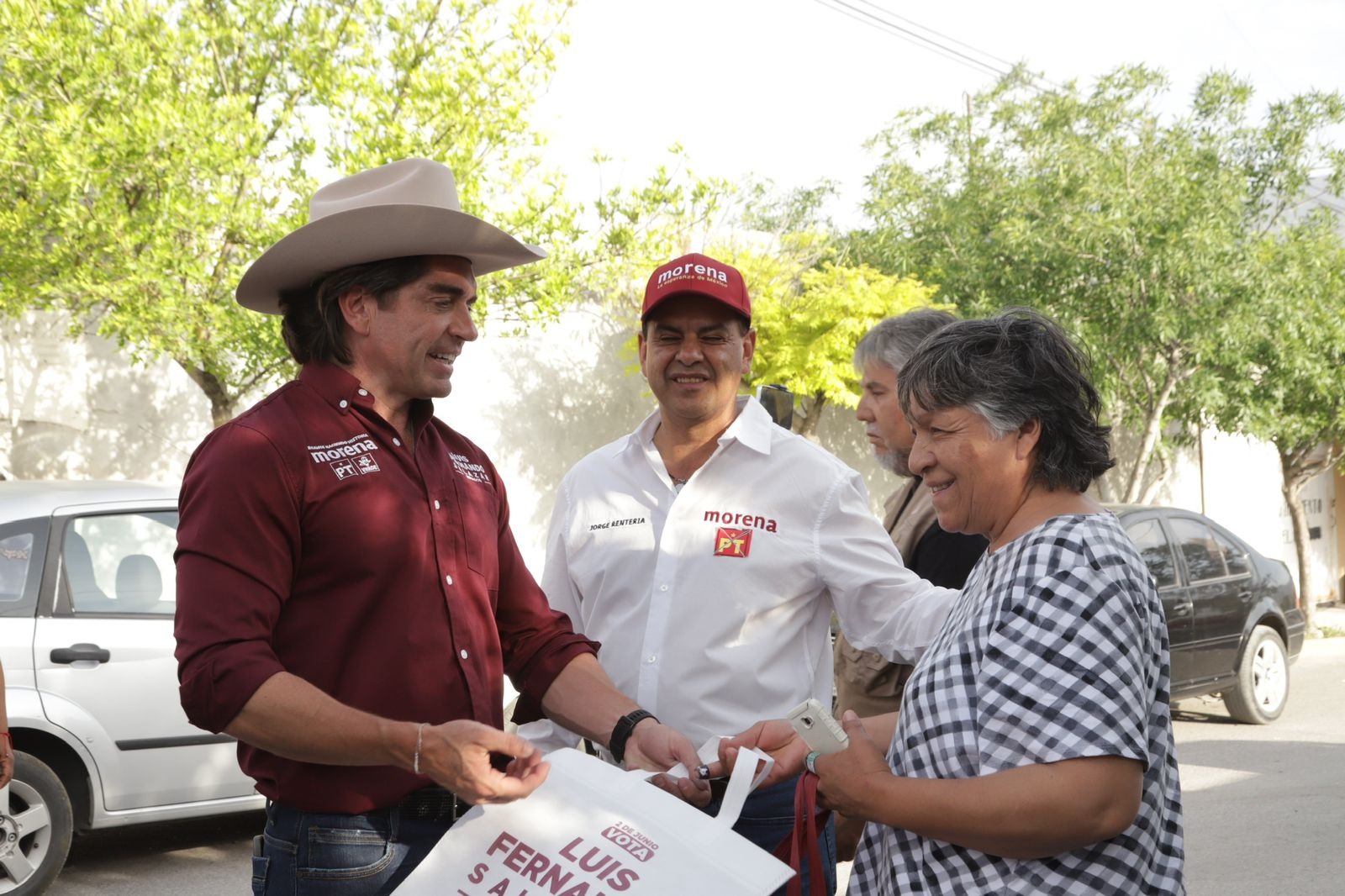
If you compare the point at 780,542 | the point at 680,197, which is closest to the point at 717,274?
the point at 780,542

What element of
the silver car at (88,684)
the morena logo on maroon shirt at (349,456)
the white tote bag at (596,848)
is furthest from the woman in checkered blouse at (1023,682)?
the silver car at (88,684)

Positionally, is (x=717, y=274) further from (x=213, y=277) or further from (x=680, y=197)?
(x=680, y=197)

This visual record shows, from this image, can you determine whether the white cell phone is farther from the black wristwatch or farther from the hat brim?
the hat brim

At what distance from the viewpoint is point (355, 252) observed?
2.49 m

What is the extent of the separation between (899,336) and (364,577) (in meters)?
1.91

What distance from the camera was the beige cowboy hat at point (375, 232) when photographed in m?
2.45

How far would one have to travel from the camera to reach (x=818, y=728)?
2.22 meters

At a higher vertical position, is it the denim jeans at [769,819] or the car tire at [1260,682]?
the denim jeans at [769,819]

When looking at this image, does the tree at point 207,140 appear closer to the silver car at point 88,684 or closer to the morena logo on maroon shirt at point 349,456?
the silver car at point 88,684

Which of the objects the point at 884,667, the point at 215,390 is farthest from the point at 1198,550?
the point at 215,390

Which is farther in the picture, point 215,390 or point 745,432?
point 215,390

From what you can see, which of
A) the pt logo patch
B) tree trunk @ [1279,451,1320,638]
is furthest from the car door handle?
tree trunk @ [1279,451,1320,638]

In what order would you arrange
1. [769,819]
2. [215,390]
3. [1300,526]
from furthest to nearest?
1. [1300,526]
2. [215,390]
3. [769,819]

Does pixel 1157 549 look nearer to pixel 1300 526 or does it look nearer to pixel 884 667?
pixel 884 667
